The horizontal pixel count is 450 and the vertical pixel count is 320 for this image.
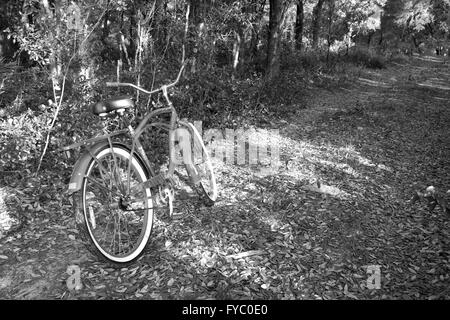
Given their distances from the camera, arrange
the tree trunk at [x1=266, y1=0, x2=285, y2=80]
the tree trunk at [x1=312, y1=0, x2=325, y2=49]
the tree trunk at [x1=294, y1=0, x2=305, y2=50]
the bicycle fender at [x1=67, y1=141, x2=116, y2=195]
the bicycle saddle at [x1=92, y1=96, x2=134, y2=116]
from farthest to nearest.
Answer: the tree trunk at [x1=312, y1=0, x2=325, y2=49] < the tree trunk at [x1=294, y1=0, x2=305, y2=50] < the tree trunk at [x1=266, y1=0, x2=285, y2=80] < the bicycle saddle at [x1=92, y1=96, x2=134, y2=116] < the bicycle fender at [x1=67, y1=141, x2=116, y2=195]

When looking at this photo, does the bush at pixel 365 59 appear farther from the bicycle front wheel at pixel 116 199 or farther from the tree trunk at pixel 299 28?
the bicycle front wheel at pixel 116 199

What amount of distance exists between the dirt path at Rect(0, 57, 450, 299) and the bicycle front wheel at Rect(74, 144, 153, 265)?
22 cm

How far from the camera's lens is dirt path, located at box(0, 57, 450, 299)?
10.1 ft

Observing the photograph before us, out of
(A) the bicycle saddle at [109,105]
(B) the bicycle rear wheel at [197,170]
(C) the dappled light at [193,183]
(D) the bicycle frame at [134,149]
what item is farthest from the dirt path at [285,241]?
(A) the bicycle saddle at [109,105]

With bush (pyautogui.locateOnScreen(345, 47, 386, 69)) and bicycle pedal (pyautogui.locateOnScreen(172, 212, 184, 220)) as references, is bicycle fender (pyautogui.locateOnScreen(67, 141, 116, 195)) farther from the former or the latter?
bush (pyautogui.locateOnScreen(345, 47, 386, 69))

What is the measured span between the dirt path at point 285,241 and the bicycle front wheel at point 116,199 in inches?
8.6

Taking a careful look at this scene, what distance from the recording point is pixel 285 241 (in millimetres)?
3777

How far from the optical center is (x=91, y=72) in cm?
576

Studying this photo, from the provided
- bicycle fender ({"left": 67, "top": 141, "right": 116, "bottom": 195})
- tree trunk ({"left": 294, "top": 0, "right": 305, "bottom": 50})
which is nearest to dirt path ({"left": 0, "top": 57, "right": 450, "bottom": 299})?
bicycle fender ({"left": 67, "top": 141, "right": 116, "bottom": 195})

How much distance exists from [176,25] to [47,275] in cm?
589

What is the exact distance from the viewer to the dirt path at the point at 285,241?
3.08 m

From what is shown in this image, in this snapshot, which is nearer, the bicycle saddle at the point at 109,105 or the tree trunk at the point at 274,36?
the bicycle saddle at the point at 109,105
